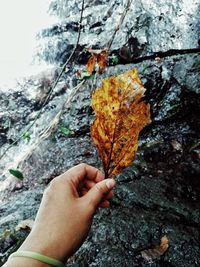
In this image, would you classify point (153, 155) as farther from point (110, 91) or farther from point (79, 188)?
point (79, 188)

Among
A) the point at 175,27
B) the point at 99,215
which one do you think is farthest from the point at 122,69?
the point at 99,215

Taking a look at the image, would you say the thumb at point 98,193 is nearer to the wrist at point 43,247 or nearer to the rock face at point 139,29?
the wrist at point 43,247

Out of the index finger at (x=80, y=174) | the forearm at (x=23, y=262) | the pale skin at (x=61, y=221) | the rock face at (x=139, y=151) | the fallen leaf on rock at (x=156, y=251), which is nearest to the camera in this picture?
the forearm at (x=23, y=262)

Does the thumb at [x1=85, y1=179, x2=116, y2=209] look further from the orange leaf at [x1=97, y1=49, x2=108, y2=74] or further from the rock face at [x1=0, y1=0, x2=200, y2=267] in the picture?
the orange leaf at [x1=97, y1=49, x2=108, y2=74]

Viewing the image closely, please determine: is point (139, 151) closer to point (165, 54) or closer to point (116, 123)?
Answer: point (116, 123)

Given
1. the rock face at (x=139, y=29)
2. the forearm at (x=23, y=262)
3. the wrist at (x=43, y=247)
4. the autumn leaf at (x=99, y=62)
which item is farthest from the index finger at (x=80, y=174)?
the rock face at (x=139, y=29)
